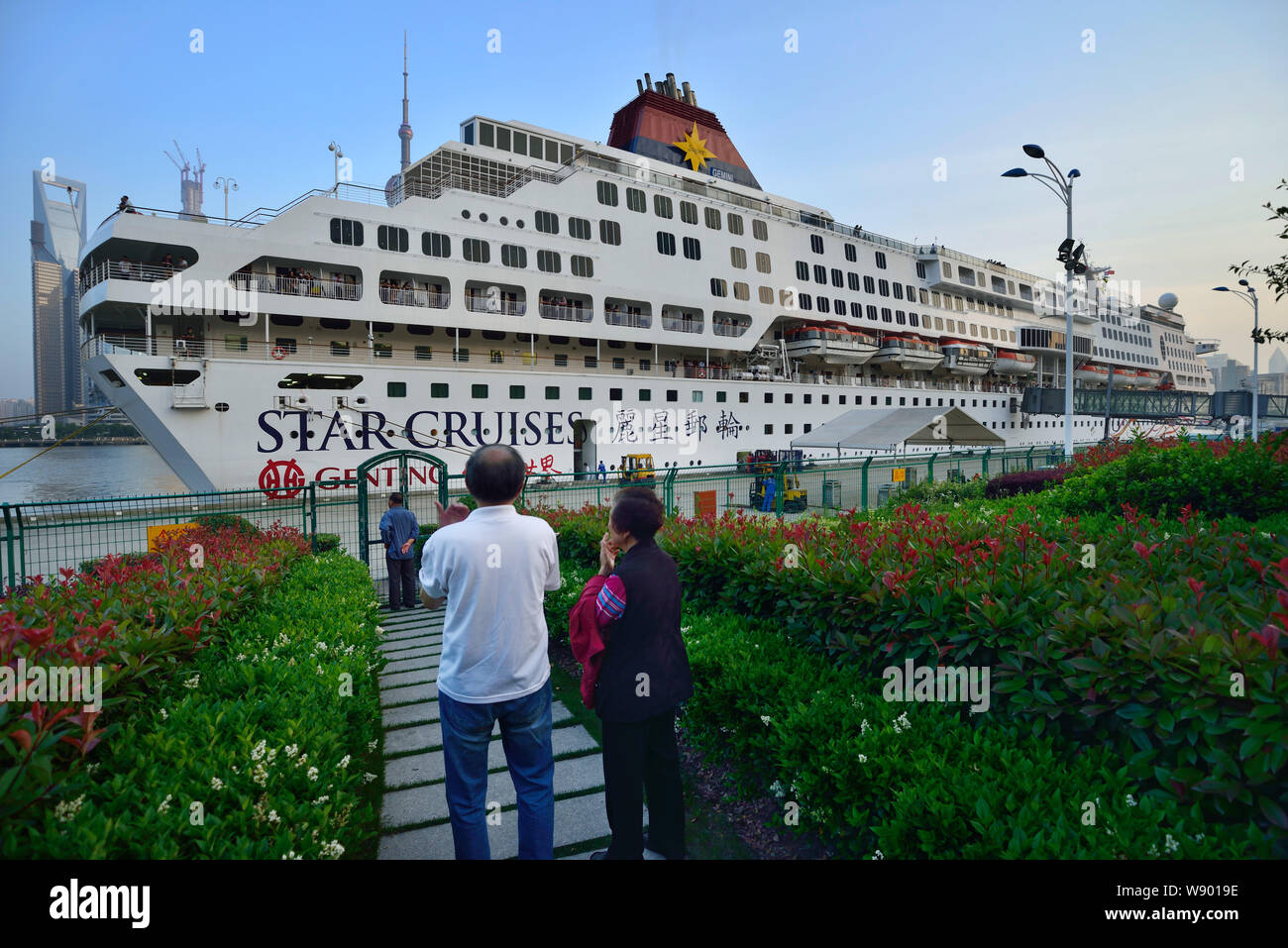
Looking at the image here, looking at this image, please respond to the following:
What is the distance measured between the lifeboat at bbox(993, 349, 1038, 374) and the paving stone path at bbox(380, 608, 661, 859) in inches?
1791

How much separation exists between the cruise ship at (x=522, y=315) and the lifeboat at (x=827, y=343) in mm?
117

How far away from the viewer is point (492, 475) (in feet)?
8.82

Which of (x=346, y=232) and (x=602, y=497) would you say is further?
(x=346, y=232)

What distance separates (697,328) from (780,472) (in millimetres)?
14463

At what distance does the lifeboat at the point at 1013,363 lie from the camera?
42.6 metres

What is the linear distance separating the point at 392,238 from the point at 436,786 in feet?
65.2

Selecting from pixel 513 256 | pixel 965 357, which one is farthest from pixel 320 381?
pixel 965 357

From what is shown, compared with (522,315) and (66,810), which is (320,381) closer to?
(522,315)

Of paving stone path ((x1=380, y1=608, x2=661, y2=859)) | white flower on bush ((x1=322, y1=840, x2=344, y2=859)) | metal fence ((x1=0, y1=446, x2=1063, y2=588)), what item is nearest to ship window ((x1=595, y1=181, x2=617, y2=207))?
metal fence ((x1=0, y1=446, x2=1063, y2=588))

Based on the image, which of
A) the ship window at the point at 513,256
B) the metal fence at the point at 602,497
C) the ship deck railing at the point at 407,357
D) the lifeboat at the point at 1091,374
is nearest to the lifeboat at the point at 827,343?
the ship deck railing at the point at 407,357

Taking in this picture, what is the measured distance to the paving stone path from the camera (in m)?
3.21

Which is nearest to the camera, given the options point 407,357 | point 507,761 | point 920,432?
point 507,761

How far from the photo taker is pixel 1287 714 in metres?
2.07

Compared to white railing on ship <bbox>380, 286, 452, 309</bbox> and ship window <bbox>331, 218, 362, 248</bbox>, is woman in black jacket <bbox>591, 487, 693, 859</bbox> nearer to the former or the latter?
white railing on ship <bbox>380, 286, 452, 309</bbox>
